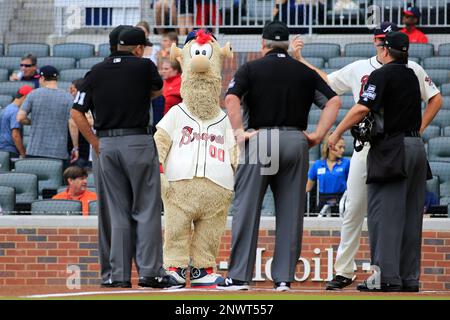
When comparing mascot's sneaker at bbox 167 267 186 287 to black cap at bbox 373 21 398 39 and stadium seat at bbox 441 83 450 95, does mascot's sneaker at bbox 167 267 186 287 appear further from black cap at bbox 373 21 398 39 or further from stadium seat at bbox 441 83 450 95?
stadium seat at bbox 441 83 450 95

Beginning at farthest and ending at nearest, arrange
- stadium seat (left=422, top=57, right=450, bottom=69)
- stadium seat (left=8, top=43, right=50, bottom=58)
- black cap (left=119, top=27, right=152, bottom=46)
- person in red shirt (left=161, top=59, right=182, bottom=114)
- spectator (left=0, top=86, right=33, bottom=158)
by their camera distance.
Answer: stadium seat (left=8, top=43, right=50, bottom=58)
stadium seat (left=422, top=57, right=450, bottom=69)
spectator (left=0, top=86, right=33, bottom=158)
person in red shirt (left=161, top=59, right=182, bottom=114)
black cap (left=119, top=27, right=152, bottom=46)

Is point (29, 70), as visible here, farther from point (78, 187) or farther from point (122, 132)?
point (122, 132)

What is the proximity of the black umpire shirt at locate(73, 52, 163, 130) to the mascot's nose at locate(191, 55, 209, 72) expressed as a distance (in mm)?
491

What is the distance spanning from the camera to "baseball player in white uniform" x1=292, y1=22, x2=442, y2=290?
10.8 meters

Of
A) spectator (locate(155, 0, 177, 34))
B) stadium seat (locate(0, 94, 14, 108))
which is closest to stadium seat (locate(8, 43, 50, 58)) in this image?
spectator (locate(155, 0, 177, 34))

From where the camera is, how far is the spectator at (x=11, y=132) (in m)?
15.4

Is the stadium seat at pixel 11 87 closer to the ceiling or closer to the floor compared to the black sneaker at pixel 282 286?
closer to the ceiling

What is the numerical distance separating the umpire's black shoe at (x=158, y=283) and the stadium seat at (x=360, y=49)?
7.36 metres

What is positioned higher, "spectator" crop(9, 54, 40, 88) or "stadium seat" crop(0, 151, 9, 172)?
"spectator" crop(9, 54, 40, 88)

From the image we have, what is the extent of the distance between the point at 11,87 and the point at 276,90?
771 centimetres

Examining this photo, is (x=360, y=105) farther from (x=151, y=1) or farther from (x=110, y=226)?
(x=151, y=1)

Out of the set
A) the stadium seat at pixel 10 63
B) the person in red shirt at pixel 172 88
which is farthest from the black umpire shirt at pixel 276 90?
the stadium seat at pixel 10 63

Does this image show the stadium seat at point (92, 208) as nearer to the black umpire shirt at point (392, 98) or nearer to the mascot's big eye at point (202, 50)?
the mascot's big eye at point (202, 50)
